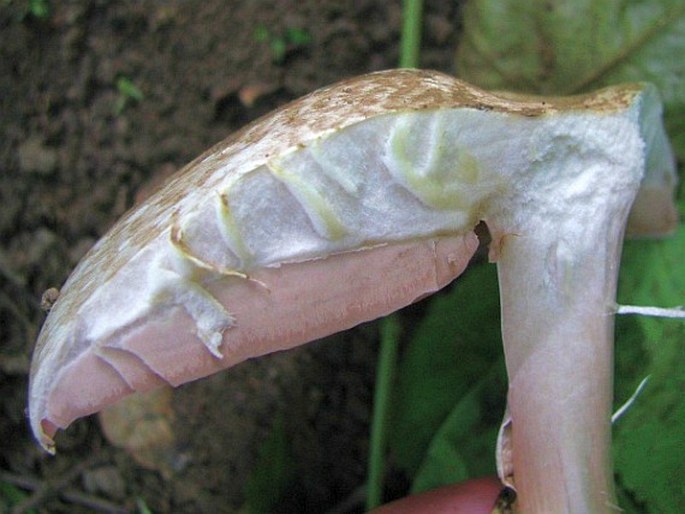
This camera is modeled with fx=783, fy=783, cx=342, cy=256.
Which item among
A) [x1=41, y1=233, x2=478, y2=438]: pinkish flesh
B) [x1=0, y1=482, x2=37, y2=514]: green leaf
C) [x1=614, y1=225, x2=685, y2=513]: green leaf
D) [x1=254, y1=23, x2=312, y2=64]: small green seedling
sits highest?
[x1=254, y1=23, x2=312, y2=64]: small green seedling

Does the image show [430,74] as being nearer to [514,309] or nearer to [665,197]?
[514,309]

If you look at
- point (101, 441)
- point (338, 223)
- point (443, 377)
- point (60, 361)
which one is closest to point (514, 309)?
point (338, 223)

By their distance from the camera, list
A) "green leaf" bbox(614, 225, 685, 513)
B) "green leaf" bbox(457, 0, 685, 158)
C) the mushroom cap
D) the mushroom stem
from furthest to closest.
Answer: "green leaf" bbox(457, 0, 685, 158), "green leaf" bbox(614, 225, 685, 513), the mushroom stem, the mushroom cap

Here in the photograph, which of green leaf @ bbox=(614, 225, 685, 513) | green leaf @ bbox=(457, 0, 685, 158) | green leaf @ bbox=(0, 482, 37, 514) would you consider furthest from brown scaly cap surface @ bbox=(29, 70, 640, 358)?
green leaf @ bbox=(0, 482, 37, 514)

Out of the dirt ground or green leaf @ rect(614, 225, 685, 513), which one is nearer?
green leaf @ rect(614, 225, 685, 513)

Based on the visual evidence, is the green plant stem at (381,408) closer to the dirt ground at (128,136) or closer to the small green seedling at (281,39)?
the dirt ground at (128,136)

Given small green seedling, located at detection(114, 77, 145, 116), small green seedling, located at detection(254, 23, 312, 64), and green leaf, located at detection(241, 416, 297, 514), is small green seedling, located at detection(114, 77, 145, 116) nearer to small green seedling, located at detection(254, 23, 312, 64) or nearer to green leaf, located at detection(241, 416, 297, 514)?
small green seedling, located at detection(254, 23, 312, 64)
